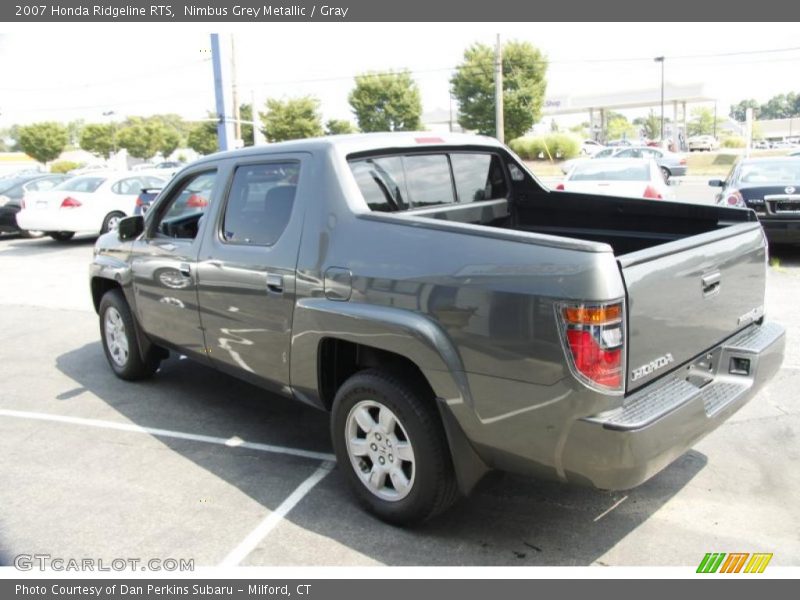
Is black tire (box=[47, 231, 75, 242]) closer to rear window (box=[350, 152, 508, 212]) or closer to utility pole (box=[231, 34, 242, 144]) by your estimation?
utility pole (box=[231, 34, 242, 144])

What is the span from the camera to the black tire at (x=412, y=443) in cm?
325

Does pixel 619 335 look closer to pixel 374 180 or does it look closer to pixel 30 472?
pixel 374 180

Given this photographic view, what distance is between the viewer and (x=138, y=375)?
5.87 metres

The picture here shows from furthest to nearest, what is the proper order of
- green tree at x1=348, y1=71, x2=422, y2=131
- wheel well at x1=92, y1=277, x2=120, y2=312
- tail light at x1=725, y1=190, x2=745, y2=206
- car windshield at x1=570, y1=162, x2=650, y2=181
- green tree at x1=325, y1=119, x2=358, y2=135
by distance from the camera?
green tree at x1=325, y1=119, x2=358, y2=135 → green tree at x1=348, y1=71, x2=422, y2=131 → car windshield at x1=570, y1=162, x2=650, y2=181 → tail light at x1=725, y1=190, x2=745, y2=206 → wheel well at x1=92, y1=277, x2=120, y2=312

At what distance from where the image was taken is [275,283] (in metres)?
3.88

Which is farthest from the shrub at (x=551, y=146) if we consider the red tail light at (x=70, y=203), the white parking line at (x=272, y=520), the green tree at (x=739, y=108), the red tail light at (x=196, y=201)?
the green tree at (x=739, y=108)

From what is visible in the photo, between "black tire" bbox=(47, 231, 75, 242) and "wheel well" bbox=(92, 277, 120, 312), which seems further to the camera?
"black tire" bbox=(47, 231, 75, 242)

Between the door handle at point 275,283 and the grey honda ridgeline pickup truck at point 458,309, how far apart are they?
0.4 inches

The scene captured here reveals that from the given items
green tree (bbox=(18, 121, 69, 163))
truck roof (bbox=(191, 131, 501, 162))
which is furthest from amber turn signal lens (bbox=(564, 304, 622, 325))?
green tree (bbox=(18, 121, 69, 163))

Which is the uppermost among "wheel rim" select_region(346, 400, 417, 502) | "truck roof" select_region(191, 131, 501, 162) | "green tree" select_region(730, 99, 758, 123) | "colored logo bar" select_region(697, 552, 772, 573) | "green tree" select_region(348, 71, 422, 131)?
"green tree" select_region(730, 99, 758, 123)

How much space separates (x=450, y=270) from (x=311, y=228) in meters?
1.00

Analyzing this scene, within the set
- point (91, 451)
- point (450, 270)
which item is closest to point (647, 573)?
point (450, 270)

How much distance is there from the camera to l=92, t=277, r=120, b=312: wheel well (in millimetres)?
6023

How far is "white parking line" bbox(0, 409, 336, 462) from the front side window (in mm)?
1356
